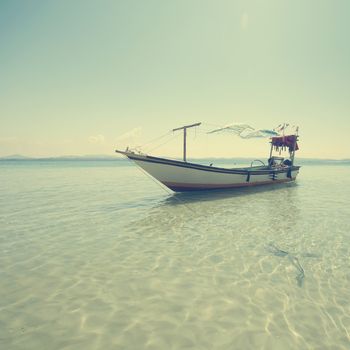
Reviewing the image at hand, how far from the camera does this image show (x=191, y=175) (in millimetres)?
17953

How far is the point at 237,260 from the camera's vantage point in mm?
6910

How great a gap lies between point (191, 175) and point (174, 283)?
12.6 meters

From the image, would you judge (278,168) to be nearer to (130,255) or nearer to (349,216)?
(349,216)

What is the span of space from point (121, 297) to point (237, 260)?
135 inches

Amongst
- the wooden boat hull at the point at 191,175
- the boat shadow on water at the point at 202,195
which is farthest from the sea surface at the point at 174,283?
the wooden boat hull at the point at 191,175

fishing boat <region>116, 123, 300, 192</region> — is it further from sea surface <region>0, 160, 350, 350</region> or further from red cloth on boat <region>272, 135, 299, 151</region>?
sea surface <region>0, 160, 350, 350</region>

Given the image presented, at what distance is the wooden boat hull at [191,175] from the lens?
654 inches

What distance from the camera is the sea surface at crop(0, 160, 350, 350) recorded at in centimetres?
399

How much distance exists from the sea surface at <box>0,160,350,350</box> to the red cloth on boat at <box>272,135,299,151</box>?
730 inches

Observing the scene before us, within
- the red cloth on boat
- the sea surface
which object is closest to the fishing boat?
the red cloth on boat

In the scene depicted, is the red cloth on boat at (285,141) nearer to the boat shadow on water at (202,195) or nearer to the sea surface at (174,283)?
the boat shadow on water at (202,195)

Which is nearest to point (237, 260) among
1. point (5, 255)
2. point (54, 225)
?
point (5, 255)

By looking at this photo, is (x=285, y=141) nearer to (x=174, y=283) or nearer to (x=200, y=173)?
(x=200, y=173)

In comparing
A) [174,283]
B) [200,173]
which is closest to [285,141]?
[200,173]
